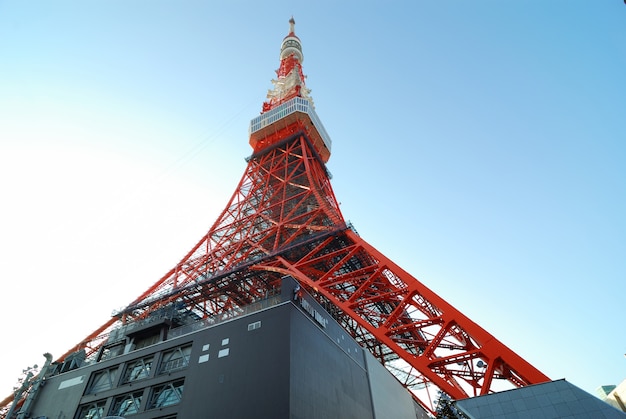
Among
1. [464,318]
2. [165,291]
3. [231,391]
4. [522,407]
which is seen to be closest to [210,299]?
[165,291]

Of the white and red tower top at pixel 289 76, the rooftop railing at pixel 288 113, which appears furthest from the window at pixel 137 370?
the white and red tower top at pixel 289 76

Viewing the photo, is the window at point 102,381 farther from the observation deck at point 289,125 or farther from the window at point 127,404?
the observation deck at point 289,125

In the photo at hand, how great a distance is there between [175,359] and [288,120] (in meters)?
26.6

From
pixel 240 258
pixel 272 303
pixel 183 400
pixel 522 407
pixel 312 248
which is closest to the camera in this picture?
pixel 522 407

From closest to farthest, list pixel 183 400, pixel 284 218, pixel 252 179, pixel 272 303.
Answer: pixel 183 400, pixel 272 303, pixel 284 218, pixel 252 179

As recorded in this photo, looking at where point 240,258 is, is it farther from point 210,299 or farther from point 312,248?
point 312,248

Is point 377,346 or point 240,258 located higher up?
point 240,258

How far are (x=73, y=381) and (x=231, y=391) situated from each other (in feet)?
42.3

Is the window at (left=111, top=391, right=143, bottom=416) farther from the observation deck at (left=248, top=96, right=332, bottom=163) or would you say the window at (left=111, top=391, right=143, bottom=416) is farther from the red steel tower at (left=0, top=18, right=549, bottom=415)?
the observation deck at (left=248, top=96, right=332, bottom=163)

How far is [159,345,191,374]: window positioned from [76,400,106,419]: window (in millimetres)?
4016

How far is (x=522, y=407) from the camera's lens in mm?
12375

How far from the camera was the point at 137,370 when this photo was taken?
20234 mm

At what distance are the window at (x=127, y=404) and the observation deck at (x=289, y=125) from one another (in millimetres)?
26841

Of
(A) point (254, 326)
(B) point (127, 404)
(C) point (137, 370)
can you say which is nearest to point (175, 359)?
(C) point (137, 370)
